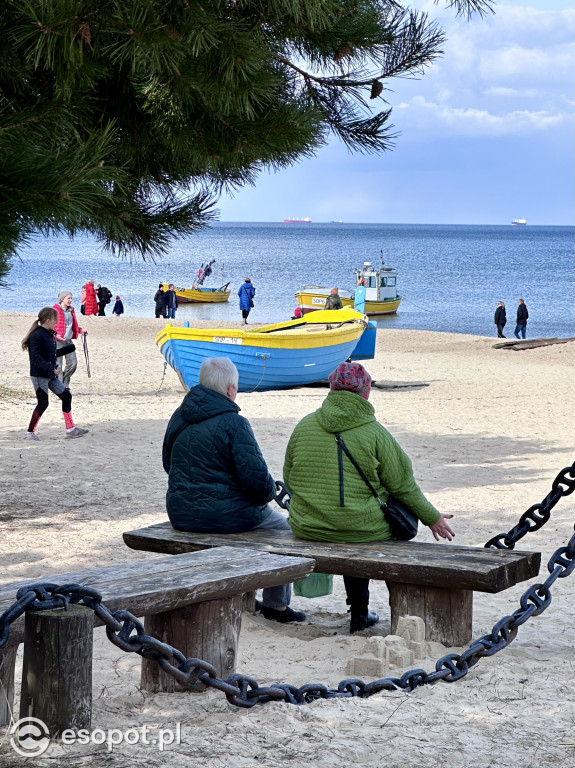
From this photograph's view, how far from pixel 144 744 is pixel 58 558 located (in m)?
3.57

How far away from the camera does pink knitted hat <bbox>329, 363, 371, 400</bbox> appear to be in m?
4.80

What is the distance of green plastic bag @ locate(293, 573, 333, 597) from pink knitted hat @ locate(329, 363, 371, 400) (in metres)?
1.18

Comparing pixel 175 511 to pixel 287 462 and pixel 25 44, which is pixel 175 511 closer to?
pixel 287 462

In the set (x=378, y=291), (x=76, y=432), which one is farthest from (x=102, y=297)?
(x=76, y=432)

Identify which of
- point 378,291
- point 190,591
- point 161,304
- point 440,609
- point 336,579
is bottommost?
Result: point 336,579

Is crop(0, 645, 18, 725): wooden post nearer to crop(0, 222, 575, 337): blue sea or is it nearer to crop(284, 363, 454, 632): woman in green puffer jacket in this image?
crop(284, 363, 454, 632): woman in green puffer jacket

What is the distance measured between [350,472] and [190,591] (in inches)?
54.5

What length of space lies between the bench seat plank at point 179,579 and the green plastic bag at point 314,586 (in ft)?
3.41

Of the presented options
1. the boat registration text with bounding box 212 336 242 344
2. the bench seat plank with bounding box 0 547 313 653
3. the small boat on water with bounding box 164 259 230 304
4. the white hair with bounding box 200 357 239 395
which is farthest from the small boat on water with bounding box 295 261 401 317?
the bench seat plank with bounding box 0 547 313 653

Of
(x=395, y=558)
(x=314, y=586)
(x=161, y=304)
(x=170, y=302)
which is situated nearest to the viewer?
(x=395, y=558)

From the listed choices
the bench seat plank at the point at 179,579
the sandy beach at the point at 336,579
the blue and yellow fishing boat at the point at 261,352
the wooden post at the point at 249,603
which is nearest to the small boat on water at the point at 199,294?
the sandy beach at the point at 336,579

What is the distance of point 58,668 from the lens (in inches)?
112

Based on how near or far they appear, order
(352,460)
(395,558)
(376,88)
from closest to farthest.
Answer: (395,558)
(352,460)
(376,88)

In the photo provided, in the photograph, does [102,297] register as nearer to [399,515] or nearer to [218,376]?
[218,376]
